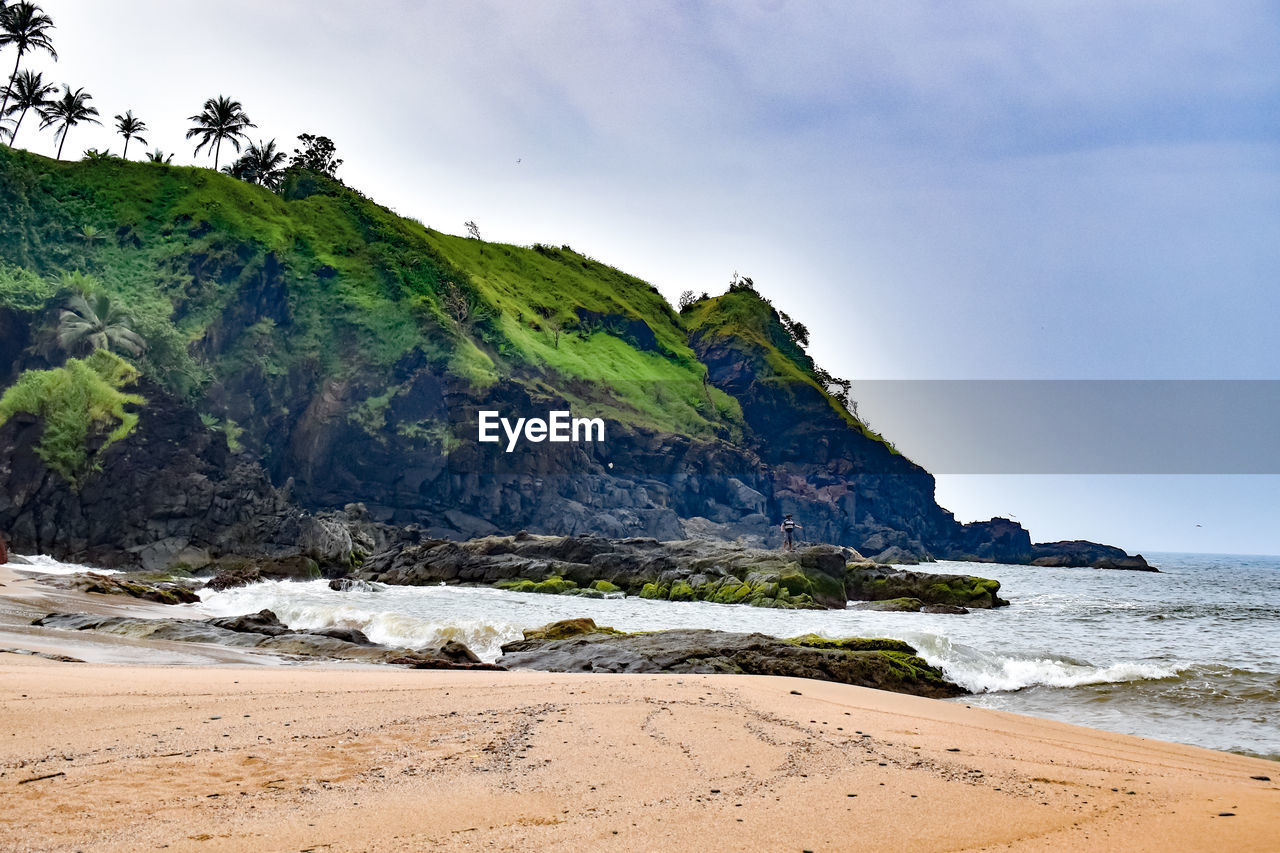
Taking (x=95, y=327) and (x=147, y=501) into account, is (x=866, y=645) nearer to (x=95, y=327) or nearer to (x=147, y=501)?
(x=147, y=501)

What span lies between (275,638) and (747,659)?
28.7 ft

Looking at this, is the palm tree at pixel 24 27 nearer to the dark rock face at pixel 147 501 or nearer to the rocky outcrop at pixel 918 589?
the dark rock face at pixel 147 501

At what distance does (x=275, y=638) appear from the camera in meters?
15.9

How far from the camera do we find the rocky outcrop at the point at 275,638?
1400 cm

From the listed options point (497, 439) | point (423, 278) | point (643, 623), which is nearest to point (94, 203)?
point (423, 278)

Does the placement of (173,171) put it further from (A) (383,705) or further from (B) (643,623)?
(A) (383,705)

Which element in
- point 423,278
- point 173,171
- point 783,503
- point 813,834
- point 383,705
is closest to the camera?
point 813,834

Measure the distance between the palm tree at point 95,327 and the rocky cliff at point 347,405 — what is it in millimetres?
1027

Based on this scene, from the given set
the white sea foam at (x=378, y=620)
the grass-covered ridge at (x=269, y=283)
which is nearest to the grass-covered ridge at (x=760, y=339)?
the grass-covered ridge at (x=269, y=283)

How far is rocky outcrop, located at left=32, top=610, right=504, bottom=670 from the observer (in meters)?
14.0

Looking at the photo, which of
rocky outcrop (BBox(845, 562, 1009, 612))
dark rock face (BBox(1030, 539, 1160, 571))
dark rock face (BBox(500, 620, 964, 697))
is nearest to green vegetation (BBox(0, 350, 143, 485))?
rocky outcrop (BBox(845, 562, 1009, 612))

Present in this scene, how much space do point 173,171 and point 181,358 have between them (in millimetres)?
27512

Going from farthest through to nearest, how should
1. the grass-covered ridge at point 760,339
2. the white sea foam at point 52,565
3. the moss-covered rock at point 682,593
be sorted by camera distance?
the grass-covered ridge at point 760,339 < the moss-covered rock at point 682,593 < the white sea foam at point 52,565

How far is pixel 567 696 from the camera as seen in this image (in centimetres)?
888
